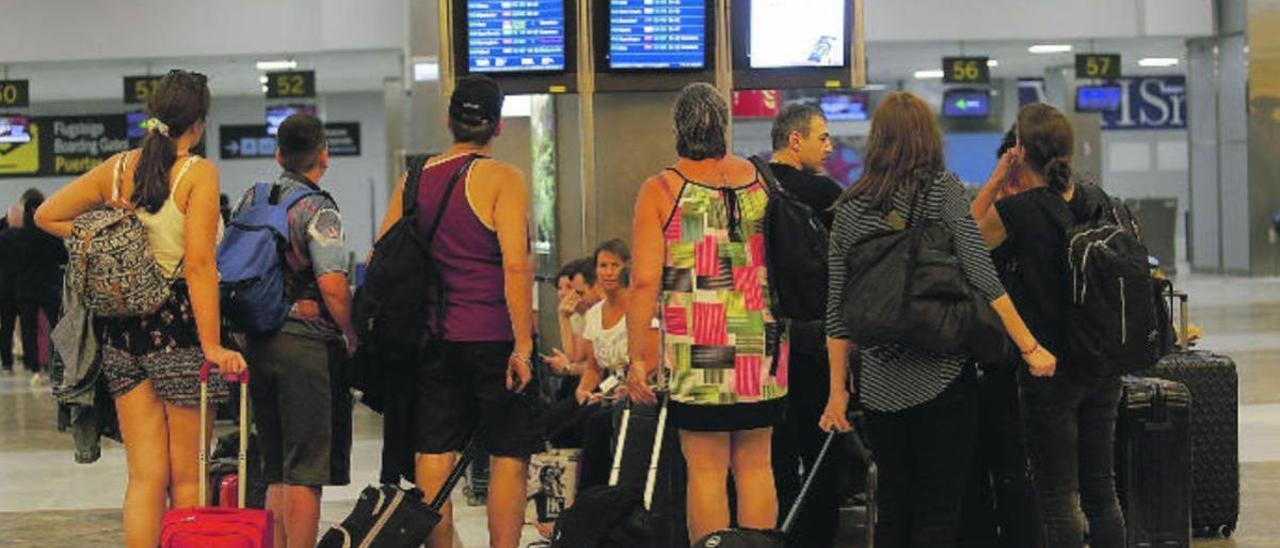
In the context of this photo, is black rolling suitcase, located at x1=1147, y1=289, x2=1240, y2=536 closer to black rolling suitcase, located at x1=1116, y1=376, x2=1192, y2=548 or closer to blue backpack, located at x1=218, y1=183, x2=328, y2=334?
black rolling suitcase, located at x1=1116, y1=376, x2=1192, y2=548

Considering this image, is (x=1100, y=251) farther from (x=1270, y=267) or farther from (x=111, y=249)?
(x=1270, y=267)

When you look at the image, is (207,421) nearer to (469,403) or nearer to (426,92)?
(469,403)

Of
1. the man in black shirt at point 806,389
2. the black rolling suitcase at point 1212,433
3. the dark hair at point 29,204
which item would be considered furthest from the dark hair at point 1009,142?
the dark hair at point 29,204

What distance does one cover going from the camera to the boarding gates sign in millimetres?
35781

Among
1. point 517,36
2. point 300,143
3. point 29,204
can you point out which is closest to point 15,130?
point 29,204

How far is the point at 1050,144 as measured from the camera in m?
5.82

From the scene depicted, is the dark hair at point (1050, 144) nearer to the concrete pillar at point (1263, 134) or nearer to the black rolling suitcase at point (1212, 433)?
the black rolling suitcase at point (1212, 433)

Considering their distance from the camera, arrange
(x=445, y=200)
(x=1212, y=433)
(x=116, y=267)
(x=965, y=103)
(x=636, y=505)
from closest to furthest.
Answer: (x=636, y=505) → (x=116, y=267) → (x=445, y=200) → (x=1212, y=433) → (x=965, y=103)

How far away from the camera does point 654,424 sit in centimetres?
671

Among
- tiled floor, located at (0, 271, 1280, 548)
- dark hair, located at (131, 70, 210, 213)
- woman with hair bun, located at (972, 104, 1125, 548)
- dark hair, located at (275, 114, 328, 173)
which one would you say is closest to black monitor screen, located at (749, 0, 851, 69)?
tiled floor, located at (0, 271, 1280, 548)

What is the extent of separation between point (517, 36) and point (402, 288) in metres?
3.76

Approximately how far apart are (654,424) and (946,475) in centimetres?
160

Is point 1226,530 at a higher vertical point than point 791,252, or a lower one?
lower

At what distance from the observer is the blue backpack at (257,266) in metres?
6.16
